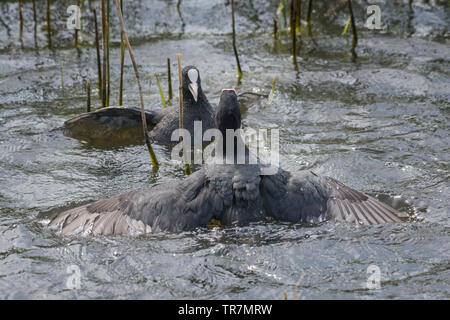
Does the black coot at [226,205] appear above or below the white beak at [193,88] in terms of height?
below

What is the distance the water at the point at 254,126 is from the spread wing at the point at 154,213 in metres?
0.10

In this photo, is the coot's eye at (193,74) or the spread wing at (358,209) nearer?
the spread wing at (358,209)

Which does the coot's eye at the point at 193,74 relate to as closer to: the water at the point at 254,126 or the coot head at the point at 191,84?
the coot head at the point at 191,84

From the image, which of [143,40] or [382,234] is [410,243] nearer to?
[382,234]

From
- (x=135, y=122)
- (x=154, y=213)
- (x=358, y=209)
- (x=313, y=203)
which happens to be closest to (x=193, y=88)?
(x=135, y=122)

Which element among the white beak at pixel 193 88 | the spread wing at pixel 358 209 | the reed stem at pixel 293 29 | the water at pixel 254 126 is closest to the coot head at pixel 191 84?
the white beak at pixel 193 88

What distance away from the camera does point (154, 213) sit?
437 centimetres

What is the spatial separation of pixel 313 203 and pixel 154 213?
109 centimetres

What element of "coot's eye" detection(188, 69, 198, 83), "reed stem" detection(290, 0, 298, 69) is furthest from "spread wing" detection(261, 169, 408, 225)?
"reed stem" detection(290, 0, 298, 69)

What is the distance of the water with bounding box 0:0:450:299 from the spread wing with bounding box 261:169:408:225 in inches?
3.4

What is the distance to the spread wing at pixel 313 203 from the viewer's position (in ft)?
14.3

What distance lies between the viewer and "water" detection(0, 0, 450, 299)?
3.83 meters

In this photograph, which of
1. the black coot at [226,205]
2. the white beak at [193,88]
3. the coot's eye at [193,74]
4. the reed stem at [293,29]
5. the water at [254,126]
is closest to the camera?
the water at [254,126]
